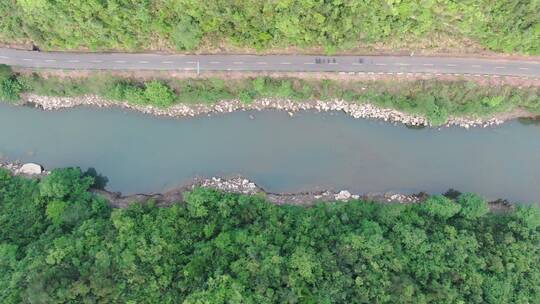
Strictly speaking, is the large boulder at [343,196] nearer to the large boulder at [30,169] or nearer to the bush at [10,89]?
the large boulder at [30,169]

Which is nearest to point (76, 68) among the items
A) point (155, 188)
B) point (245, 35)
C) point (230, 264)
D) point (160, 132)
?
point (160, 132)

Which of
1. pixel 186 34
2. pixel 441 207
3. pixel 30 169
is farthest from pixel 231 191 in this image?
pixel 30 169

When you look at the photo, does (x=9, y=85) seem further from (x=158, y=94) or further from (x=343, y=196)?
(x=343, y=196)

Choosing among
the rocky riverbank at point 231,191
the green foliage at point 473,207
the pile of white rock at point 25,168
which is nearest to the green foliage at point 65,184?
the rocky riverbank at point 231,191

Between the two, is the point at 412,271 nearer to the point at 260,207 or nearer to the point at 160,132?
the point at 260,207

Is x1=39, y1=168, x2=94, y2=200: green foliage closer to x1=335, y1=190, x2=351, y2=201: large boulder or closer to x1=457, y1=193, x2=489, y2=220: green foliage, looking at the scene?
x1=335, y1=190, x2=351, y2=201: large boulder

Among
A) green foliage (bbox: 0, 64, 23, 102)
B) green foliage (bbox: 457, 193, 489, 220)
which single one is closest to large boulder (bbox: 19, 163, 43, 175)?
green foliage (bbox: 0, 64, 23, 102)
